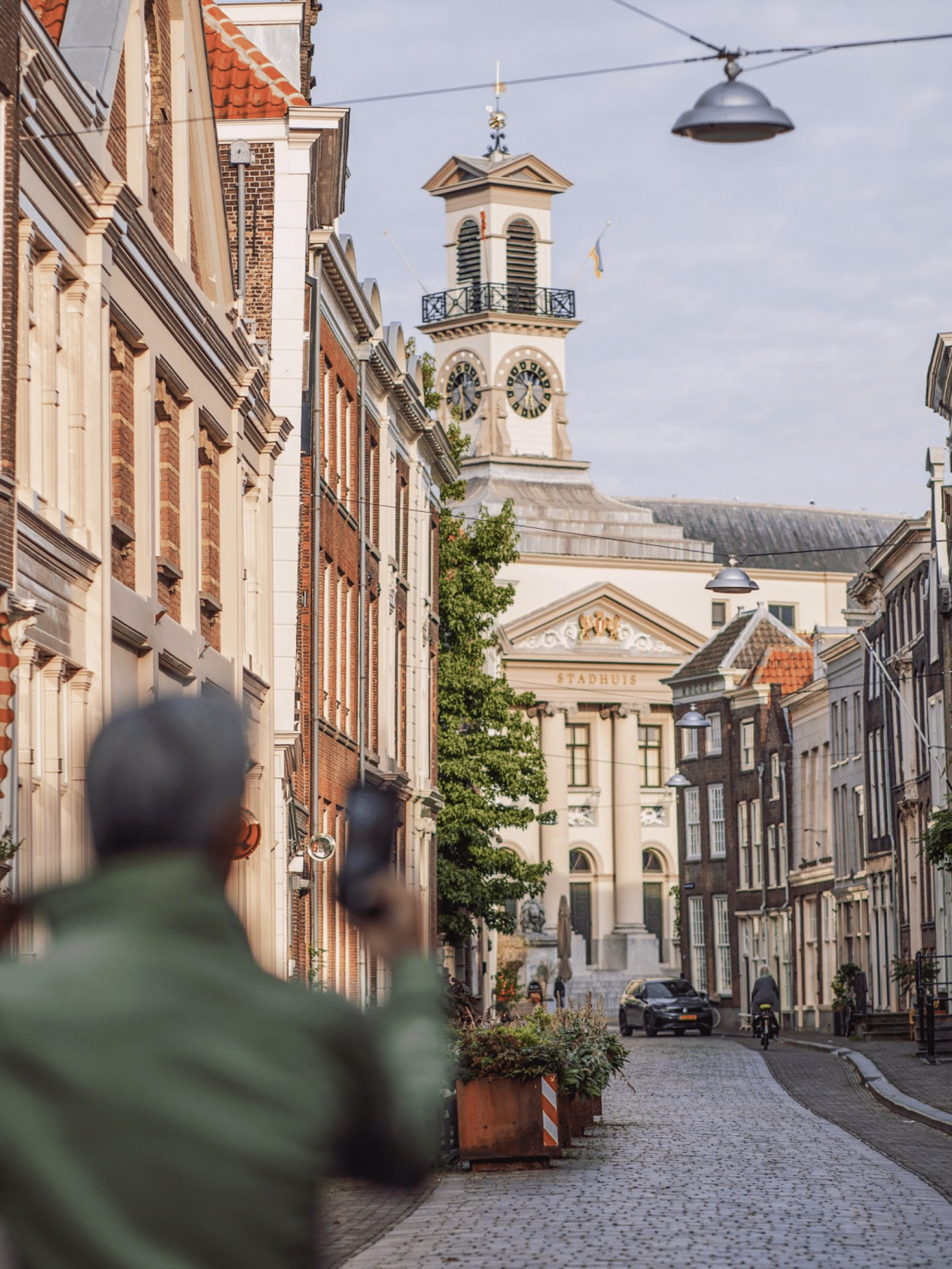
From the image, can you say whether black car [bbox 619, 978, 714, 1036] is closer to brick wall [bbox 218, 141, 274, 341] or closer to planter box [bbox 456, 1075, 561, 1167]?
brick wall [bbox 218, 141, 274, 341]

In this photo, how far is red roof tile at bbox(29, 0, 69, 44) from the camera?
62.0 ft

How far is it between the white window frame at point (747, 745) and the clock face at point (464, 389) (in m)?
35.0

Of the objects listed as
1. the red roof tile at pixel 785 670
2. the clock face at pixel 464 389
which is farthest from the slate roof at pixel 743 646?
the clock face at pixel 464 389

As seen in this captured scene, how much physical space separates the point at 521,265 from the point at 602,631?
1925 cm

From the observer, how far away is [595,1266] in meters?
12.6

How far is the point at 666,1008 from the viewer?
193ft

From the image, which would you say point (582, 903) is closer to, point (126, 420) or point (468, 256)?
point (468, 256)

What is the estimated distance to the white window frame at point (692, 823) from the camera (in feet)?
242

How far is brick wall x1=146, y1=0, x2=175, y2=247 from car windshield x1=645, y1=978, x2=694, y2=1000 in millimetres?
40597

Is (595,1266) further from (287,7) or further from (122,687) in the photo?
(287,7)

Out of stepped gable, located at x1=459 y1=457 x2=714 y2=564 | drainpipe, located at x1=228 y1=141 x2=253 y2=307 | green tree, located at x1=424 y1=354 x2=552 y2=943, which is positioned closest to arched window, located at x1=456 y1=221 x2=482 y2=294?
stepped gable, located at x1=459 y1=457 x2=714 y2=564

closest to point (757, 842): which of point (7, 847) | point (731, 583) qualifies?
point (731, 583)

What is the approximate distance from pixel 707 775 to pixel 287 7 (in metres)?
46.3

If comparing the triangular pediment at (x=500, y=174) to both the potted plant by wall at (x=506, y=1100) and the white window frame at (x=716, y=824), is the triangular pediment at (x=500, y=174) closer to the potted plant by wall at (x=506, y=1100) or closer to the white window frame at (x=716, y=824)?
the white window frame at (x=716, y=824)
